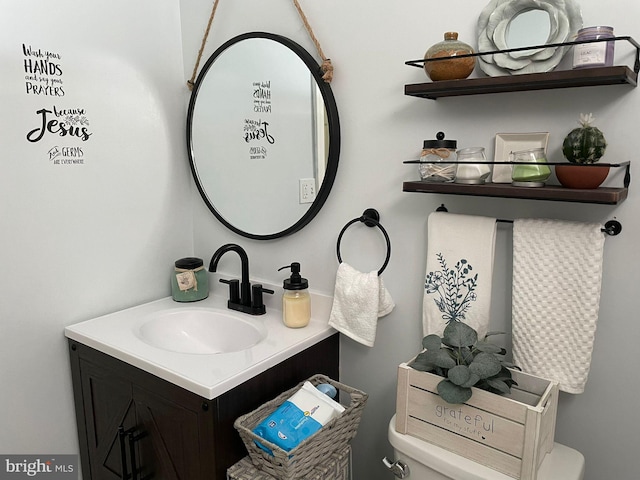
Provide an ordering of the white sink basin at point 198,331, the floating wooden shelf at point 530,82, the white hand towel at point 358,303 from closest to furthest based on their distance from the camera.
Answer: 1. the floating wooden shelf at point 530,82
2. the white hand towel at point 358,303
3. the white sink basin at point 198,331

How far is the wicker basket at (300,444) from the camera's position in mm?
1158

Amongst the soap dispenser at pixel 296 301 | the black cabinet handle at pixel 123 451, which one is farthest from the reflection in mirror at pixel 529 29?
the black cabinet handle at pixel 123 451

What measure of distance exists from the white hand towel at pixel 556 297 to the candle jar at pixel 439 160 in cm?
20

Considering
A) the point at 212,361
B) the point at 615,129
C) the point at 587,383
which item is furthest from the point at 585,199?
the point at 212,361

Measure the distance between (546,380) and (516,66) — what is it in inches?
28.3

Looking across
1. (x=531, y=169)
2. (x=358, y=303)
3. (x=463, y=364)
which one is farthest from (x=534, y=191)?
(x=358, y=303)

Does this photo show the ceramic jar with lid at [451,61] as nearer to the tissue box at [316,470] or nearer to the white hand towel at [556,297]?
the white hand towel at [556,297]

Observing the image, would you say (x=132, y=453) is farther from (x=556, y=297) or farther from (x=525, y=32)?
(x=525, y=32)

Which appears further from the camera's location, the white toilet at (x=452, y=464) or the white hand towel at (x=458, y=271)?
the white hand towel at (x=458, y=271)

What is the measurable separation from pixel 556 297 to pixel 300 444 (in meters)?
0.69

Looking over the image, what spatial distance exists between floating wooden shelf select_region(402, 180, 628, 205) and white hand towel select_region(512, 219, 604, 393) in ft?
0.38

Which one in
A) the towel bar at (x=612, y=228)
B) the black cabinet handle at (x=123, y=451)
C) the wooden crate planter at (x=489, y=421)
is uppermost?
the towel bar at (x=612, y=228)

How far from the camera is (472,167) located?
3.93 ft

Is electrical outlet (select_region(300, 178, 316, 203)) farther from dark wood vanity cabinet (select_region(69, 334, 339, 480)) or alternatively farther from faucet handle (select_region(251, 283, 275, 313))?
dark wood vanity cabinet (select_region(69, 334, 339, 480))
